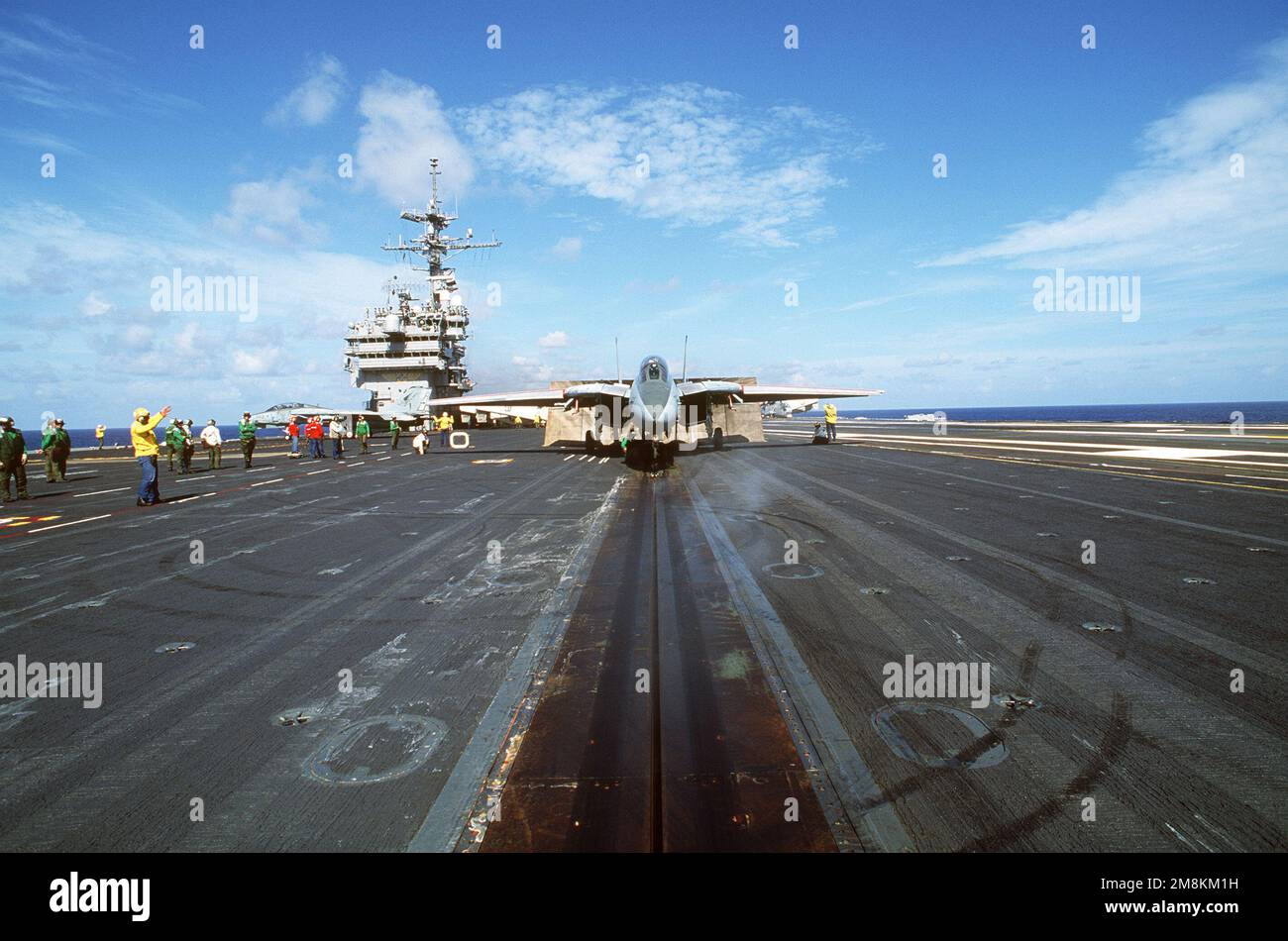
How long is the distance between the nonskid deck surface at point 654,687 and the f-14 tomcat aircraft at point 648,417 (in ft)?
28.4

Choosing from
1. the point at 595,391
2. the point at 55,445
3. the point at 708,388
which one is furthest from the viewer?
the point at 595,391

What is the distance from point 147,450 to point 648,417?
43.4 ft

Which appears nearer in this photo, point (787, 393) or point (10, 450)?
point (10, 450)

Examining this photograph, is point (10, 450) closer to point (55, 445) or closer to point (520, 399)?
point (55, 445)

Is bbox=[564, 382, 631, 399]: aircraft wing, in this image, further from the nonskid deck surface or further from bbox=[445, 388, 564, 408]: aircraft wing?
the nonskid deck surface

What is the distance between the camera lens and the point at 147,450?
15.4 metres

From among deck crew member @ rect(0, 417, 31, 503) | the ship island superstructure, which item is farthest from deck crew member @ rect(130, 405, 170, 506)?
the ship island superstructure

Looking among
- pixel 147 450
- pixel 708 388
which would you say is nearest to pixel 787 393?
pixel 708 388

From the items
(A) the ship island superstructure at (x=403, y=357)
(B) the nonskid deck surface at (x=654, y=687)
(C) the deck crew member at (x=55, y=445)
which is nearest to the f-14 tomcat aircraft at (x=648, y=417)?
(B) the nonskid deck surface at (x=654, y=687)

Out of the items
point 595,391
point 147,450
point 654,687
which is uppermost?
point 595,391

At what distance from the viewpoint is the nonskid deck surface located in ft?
10.5

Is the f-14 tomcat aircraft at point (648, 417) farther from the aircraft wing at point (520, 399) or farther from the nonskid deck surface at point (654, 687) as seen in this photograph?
the nonskid deck surface at point (654, 687)

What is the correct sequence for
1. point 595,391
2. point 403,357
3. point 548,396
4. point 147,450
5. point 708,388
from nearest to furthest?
point 147,450
point 708,388
point 595,391
point 548,396
point 403,357
